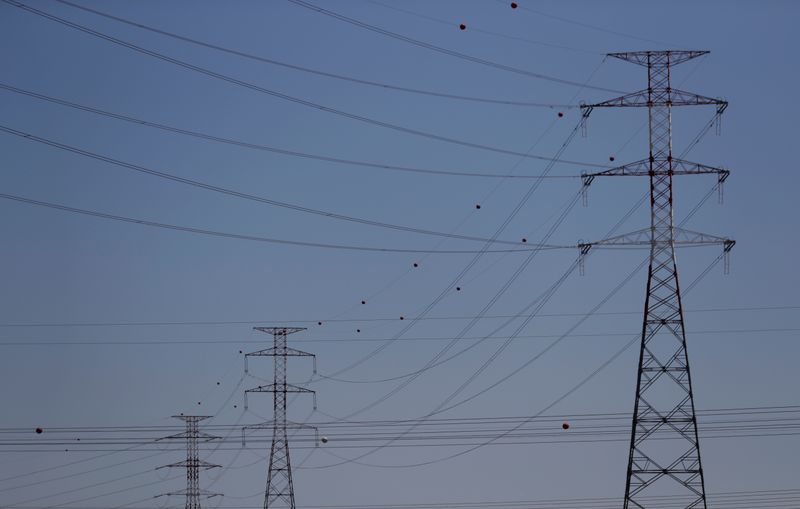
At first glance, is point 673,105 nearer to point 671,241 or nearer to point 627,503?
point 671,241

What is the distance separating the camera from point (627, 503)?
5606 centimetres

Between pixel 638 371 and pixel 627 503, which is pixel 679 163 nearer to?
pixel 638 371

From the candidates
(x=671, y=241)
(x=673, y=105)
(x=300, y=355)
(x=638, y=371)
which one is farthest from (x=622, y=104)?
(x=300, y=355)

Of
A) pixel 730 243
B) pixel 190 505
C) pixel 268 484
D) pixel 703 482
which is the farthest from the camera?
pixel 190 505

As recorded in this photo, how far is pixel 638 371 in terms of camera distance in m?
56.4

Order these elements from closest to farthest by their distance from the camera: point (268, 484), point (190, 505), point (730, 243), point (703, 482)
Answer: point (703, 482), point (730, 243), point (268, 484), point (190, 505)

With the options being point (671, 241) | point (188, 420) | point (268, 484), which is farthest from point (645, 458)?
point (188, 420)

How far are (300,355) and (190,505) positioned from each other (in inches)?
497

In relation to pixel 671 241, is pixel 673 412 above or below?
below

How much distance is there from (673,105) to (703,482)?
1529 centimetres

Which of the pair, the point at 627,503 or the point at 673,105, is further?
the point at 673,105

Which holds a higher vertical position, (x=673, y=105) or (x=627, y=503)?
(x=673, y=105)

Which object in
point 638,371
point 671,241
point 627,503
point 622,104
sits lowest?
point 627,503

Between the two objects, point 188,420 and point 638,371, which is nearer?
point 638,371
